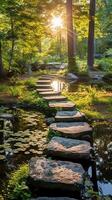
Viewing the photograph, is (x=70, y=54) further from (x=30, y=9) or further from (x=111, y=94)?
(x=111, y=94)

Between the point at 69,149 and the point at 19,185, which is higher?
the point at 69,149

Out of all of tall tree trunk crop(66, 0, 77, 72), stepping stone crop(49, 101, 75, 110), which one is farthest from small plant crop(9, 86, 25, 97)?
tall tree trunk crop(66, 0, 77, 72)

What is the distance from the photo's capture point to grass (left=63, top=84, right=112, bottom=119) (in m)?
8.86

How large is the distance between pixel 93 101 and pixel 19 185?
6120 mm

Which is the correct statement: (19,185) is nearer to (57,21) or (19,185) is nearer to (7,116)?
(7,116)

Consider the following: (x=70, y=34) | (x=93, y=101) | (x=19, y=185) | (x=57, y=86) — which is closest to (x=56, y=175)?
(x=19, y=185)

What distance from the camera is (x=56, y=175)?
15.1 ft

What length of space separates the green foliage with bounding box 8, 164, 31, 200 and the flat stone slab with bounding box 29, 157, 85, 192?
0.14 m

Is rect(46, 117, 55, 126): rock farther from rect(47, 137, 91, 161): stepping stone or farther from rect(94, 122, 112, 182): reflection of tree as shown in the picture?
rect(47, 137, 91, 161): stepping stone

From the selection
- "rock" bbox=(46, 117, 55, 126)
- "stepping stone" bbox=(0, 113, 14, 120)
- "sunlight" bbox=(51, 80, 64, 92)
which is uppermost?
"sunlight" bbox=(51, 80, 64, 92)

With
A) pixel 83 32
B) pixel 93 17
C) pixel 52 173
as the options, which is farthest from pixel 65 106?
pixel 83 32

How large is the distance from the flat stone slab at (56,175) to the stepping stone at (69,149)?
0.41 meters

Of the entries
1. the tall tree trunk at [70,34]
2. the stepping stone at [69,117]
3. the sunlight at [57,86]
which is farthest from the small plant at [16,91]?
the tall tree trunk at [70,34]

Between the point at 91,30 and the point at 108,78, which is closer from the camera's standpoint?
the point at 108,78
